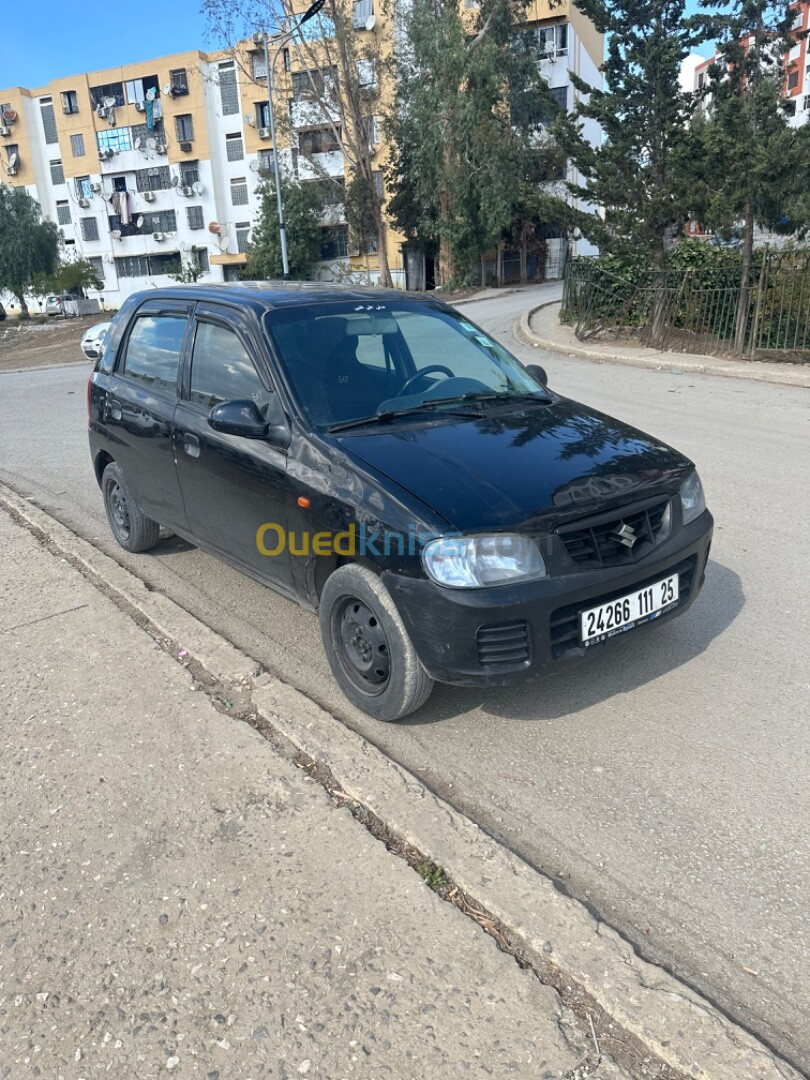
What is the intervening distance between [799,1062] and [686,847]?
790 mm

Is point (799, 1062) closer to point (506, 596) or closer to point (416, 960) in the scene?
point (416, 960)

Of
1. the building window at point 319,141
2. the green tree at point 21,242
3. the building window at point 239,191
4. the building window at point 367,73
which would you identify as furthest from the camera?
the building window at point 239,191

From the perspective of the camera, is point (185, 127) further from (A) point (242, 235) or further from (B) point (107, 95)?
(A) point (242, 235)

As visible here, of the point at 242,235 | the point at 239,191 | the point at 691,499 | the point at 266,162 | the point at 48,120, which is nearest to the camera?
the point at 691,499

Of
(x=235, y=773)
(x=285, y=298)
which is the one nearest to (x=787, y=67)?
(x=285, y=298)

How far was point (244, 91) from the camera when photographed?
54.2 meters

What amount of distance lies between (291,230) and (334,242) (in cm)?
408

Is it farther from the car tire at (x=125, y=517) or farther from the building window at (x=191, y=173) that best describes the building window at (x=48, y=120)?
the car tire at (x=125, y=517)

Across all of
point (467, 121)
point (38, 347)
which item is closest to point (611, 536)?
point (38, 347)

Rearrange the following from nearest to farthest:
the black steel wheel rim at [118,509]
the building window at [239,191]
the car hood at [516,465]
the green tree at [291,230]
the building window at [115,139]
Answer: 1. the car hood at [516,465]
2. the black steel wheel rim at [118,509]
3. the green tree at [291,230]
4. the building window at [239,191]
5. the building window at [115,139]

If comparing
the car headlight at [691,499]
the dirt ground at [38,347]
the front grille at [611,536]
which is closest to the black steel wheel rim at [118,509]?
the front grille at [611,536]

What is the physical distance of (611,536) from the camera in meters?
3.33

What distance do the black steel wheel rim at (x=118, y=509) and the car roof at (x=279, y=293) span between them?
1.40 meters

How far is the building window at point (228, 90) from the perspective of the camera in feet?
178
